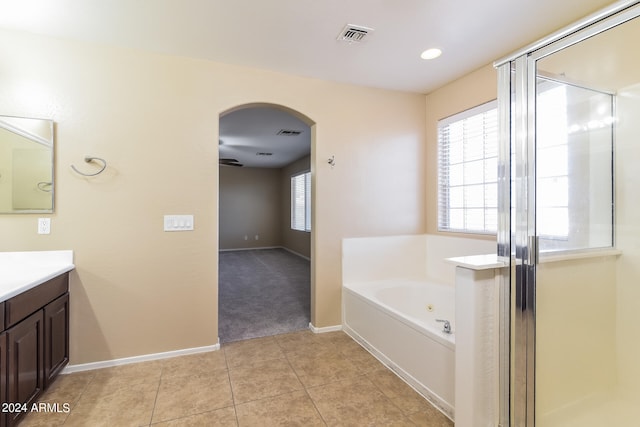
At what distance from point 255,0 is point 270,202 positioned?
7.37 metres

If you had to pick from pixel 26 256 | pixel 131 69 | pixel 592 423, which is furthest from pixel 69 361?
pixel 592 423

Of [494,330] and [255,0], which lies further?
[255,0]

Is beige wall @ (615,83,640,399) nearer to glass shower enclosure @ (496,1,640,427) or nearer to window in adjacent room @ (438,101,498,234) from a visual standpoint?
glass shower enclosure @ (496,1,640,427)

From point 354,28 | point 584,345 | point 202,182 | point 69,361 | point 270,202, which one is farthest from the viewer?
point 270,202

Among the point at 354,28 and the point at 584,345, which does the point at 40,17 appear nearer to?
the point at 354,28

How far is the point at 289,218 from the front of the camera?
27.9 ft

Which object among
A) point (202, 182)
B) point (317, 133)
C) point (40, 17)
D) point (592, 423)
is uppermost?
point (40, 17)

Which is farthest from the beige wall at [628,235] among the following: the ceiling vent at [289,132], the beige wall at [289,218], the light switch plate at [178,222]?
the beige wall at [289,218]

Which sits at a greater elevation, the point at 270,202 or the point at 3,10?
the point at 3,10

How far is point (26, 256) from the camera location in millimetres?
2125

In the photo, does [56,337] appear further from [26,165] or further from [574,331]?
[574,331]

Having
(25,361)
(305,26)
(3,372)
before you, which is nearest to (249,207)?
(305,26)

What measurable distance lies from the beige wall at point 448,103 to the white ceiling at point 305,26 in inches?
7.2

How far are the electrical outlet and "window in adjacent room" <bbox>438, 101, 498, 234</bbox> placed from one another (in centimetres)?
351
